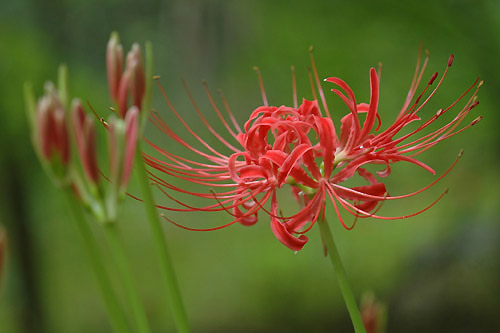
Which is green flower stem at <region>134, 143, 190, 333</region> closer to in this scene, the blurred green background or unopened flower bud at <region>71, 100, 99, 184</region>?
unopened flower bud at <region>71, 100, 99, 184</region>

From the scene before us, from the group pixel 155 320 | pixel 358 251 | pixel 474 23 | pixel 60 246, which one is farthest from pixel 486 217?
pixel 60 246

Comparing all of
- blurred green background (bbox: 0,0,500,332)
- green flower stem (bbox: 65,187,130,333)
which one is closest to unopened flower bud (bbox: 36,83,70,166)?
green flower stem (bbox: 65,187,130,333)

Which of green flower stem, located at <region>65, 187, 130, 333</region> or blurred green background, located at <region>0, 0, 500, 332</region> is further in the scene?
blurred green background, located at <region>0, 0, 500, 332</region>

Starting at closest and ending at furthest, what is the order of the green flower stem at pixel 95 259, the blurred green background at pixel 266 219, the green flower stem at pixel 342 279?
the green flower stem at pixel 95 259, the green flower stem at pixel 342 279, the blurred green background at pixel 266 219

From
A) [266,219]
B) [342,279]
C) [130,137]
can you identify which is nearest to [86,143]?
[130,137]

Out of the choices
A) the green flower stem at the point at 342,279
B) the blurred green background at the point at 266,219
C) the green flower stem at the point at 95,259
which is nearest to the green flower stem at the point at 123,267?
the green flower stem at the point at 95,259

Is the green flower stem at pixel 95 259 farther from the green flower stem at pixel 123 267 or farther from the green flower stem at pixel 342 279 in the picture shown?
the green flower stem at pixel 342 279
